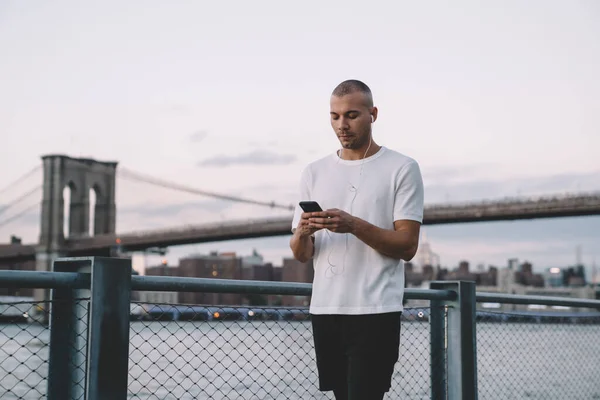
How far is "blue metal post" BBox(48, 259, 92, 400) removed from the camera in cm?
195

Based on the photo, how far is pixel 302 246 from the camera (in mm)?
1906

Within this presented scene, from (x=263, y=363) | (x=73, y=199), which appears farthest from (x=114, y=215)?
(x=263, y=363)

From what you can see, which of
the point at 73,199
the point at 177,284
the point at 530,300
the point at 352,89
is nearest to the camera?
the point at 352,89

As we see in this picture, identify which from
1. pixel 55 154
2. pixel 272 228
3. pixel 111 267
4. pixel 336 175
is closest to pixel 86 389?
pixel 111 267

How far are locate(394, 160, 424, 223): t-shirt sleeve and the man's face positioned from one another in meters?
0.14

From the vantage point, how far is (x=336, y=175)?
197cm

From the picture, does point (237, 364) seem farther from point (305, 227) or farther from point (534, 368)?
point (534, 368)

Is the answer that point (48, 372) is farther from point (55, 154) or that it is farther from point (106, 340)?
point (55, 154)

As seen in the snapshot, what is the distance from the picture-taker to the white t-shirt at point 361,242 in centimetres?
187

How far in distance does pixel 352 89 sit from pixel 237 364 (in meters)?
3.83

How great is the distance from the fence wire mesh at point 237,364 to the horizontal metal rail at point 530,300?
277mm

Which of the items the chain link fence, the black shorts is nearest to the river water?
the chain link fence

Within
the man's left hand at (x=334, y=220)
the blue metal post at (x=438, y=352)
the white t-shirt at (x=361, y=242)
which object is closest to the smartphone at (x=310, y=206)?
the man's left hand at (x=334, y=220)

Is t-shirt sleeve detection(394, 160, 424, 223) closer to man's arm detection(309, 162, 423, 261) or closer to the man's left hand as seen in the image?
man's arm detection(309, 162, 423, 261)
